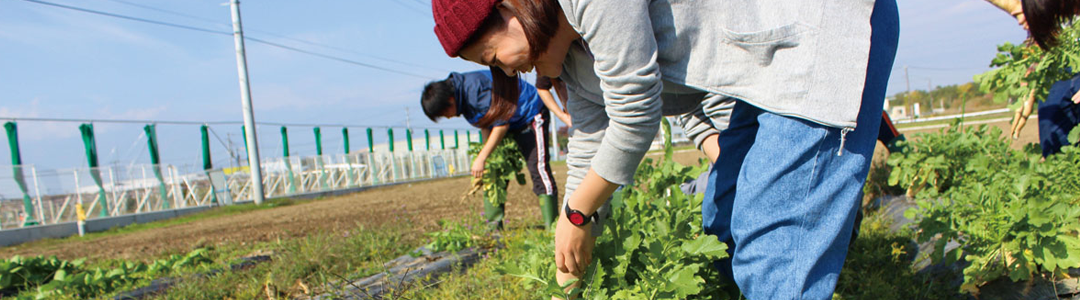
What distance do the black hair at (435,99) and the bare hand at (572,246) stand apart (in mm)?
2453

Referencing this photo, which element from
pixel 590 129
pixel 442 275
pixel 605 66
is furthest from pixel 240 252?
pixel 605 66

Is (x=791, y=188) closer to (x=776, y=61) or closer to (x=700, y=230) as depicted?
(x=776, y=61)

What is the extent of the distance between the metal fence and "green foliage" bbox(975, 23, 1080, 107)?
6.05 m

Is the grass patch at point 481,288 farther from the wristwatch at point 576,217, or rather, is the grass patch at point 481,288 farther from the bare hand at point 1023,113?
the bare hand at point 1023,113

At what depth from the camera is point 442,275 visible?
2717mm

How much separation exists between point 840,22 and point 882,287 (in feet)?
4.60

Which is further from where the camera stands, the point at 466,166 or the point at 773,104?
Answer: the point at 466,166

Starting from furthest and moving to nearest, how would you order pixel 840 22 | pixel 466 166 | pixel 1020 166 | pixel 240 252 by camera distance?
pixel 466 166
pixel 240 252
pixel 1020 166
pixel 840 22

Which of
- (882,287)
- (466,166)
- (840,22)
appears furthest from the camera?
(466,166)

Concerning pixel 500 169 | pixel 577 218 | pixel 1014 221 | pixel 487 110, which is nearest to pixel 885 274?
pixel 1014 221

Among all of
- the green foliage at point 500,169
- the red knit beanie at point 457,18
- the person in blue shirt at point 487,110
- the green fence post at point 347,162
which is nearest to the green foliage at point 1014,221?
the red knit beanie at point 457,18

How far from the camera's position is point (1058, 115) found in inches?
105

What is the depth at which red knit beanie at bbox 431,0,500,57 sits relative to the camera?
1.12m

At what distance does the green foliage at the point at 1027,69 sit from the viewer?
2221 millimetres
